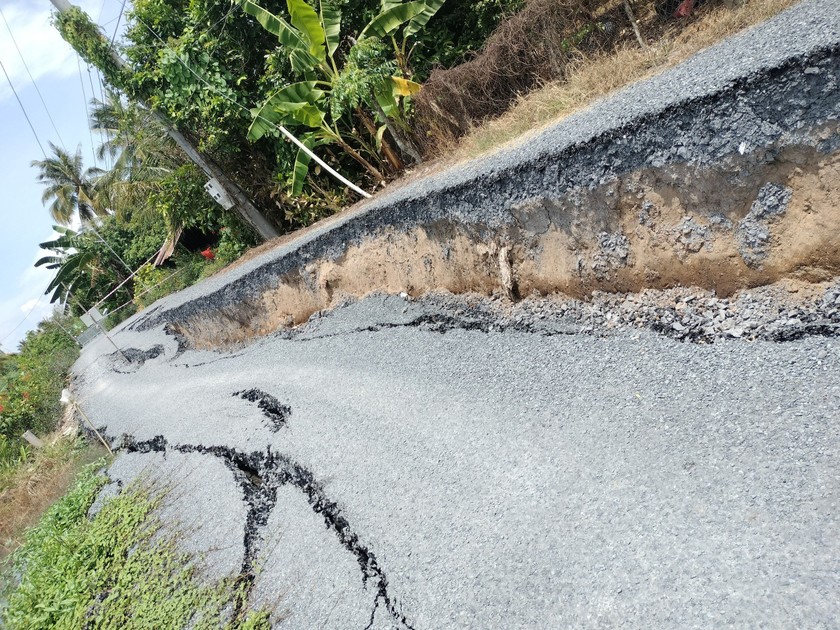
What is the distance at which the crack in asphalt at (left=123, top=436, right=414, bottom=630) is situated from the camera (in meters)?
3.65

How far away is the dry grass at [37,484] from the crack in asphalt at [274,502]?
12.2ft

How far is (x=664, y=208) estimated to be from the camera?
4637 millimetres

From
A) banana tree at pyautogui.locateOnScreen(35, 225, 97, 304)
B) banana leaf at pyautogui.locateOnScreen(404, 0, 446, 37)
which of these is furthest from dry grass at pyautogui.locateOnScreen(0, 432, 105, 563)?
banana tree at pyautogui.locateOnScreen(35, 225, 97, 304)

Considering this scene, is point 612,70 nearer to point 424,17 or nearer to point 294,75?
point 424,17

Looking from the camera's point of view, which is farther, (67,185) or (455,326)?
(67,185)

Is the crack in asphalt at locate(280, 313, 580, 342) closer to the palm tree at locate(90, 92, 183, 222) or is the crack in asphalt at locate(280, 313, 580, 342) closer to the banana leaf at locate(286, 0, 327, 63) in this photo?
the banana leaf at locate(286, 0, 327, 63)

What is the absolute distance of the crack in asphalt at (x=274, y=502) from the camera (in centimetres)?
365

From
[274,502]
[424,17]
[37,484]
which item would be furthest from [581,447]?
[37,484]

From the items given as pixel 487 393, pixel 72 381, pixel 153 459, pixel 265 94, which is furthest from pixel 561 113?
pixel 72 381

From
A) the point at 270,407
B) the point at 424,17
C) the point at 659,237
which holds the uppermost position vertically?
the point at 424,17

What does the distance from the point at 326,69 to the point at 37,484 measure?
9275mm

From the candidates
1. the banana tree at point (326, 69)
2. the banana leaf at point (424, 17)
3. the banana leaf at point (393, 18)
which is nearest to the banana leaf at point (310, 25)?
the banana tree at point (326, 69)

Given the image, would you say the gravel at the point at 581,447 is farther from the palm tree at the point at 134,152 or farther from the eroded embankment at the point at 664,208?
the palm tree at the point at 134,152

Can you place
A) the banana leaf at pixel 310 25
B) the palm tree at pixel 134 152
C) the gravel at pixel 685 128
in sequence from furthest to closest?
the palm tree at pixel 134 152, the banana leaf at pixel 310 25, the gravel at pixel 685 128
